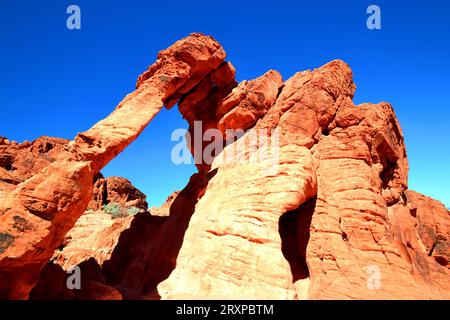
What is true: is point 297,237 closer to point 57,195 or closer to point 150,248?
point 150,248

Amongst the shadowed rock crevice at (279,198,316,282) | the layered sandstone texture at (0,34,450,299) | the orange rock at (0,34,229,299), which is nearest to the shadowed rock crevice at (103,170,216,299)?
the layered sandstone texture at (0,34,450,299)

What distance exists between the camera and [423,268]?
48.0 feet

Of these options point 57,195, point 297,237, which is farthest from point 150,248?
point 297,237

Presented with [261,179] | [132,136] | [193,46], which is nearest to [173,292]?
[261,179]

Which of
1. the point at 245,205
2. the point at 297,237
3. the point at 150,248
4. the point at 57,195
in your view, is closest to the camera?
the point at 57,195

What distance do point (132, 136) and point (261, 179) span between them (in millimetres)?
5488

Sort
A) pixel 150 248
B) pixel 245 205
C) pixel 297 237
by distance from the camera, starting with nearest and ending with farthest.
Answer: pixel 245 205
pixel 297 237
pixel 150 248

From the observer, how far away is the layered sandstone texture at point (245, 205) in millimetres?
9102

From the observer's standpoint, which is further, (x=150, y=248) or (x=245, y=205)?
(x=150, y=248)

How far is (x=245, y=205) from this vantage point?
1089 centimetres

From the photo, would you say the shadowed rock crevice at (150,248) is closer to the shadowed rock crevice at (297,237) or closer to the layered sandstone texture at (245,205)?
the layered sandstone texture at (245,205)

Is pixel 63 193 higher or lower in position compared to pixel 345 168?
lower

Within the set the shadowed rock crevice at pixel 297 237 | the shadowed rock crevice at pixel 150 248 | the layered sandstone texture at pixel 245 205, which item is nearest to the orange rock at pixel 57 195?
the layered sandstone texture at pixel 245 205
